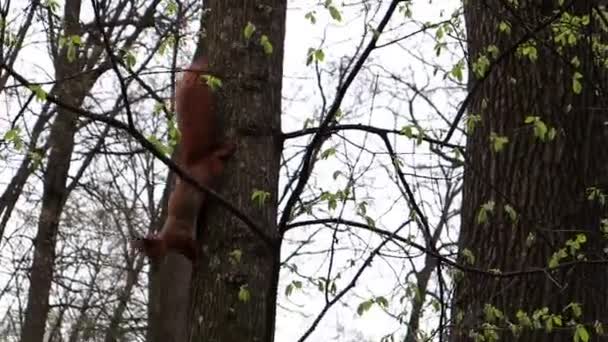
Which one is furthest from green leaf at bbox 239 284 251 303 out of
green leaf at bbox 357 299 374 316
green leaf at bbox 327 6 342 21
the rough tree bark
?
the rough tree bark

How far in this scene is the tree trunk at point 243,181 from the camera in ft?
11.1

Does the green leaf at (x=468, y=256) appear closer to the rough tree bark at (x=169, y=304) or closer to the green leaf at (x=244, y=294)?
the green leaf at (x=244, y=294)

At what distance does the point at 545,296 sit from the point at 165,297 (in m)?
Result: 7.38

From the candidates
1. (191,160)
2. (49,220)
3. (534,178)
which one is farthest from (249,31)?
(49,220)

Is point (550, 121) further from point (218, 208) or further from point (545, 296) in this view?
point (218, 208)

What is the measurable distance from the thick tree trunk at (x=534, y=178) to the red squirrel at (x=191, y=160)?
1876mm

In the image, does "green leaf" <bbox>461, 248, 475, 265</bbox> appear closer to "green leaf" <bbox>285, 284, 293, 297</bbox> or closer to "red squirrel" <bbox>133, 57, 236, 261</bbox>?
"green leaf" <bbox>285, 284, 293, 297</bbox>

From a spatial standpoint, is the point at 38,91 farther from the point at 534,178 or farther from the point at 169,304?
the point at 169,304

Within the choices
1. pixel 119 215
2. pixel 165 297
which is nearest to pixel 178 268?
pixel 165 297

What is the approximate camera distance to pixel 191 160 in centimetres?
354

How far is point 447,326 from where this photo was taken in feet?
12.9

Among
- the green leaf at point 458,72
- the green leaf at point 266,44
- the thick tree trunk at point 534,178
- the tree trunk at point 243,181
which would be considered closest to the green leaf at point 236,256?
the tree trunk at point 243,181

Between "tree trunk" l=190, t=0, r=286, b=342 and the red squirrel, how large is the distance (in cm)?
4

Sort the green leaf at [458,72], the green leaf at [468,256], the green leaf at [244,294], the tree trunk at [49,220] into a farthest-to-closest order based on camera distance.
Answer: the tree trunk at [49,220]
the green leaf at [468,256]
the green leaf at [458,72]
the green leaf at [244,294]
